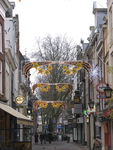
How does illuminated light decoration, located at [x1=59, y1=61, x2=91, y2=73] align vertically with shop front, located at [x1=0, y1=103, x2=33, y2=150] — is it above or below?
above

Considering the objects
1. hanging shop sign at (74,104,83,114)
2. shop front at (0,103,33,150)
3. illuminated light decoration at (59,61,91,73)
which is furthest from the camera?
hanging shop sign at (74,104,83,114)

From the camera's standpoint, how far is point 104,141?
84.1 feet

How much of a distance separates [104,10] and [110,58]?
32.4 feet

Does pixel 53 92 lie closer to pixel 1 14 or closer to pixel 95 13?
pixel 95 13

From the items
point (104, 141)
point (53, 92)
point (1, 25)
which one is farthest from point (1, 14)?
point (53, 92)

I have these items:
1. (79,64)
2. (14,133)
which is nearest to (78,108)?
(79,64)

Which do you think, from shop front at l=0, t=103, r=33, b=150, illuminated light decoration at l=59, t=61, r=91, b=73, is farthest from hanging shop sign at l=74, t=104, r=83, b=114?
shop front at l=0, t=103, r=33, b=150

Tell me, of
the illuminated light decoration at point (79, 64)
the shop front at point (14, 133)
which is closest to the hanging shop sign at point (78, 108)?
the illuminated light decoration at point (79, 64)

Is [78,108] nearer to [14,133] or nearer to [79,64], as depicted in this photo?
[79,64]

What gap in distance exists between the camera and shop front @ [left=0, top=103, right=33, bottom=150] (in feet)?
42.6

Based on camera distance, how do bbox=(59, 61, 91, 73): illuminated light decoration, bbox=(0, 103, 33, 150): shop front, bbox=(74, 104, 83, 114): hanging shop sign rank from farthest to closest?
bbox=(74, 104, 83, 114): hanging shop sign → bbox=(59, 61, 91, 73): illuminated light decoration → bbox=(0, 103, 33, 150): shop front

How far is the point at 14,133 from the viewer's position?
43.1 feet

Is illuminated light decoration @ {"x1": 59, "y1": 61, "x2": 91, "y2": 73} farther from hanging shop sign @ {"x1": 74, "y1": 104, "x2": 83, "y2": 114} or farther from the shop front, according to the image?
hanging shop sign @ {"x1": 74, "y1": 104, "x2": 83, "y2": 114}

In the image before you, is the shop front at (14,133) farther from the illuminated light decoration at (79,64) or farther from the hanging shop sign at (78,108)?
the hanging shop sign at (78,108)
